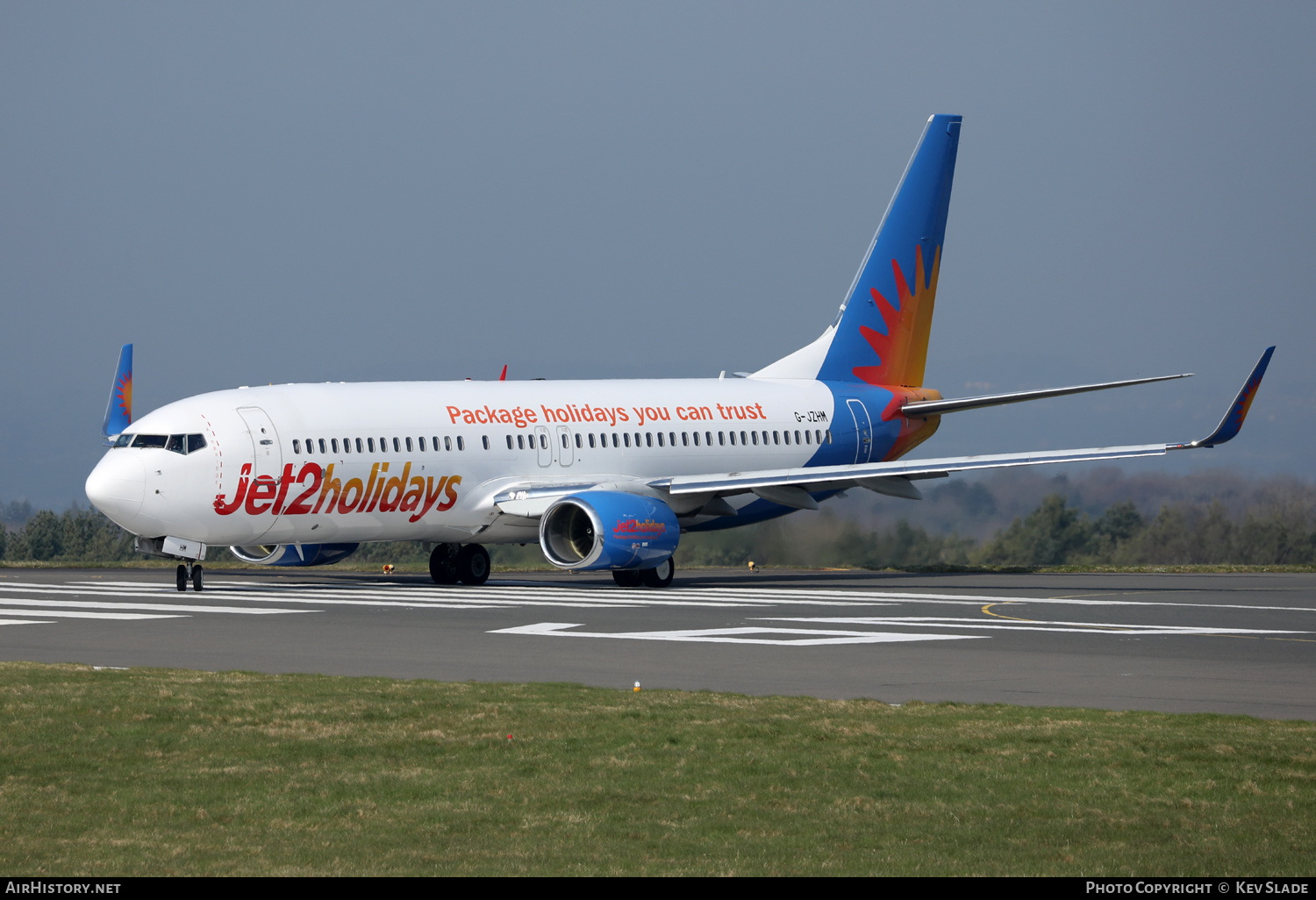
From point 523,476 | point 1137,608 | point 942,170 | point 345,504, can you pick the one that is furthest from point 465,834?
point 942,170

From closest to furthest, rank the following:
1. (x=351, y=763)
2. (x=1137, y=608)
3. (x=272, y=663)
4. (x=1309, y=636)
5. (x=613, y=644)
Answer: (x=351, y=763) < (x=272, y=663) < (x=613, y=644) < (x=1309, y=636) < (x=1137, y=608)

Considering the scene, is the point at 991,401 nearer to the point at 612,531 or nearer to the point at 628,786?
the point at 612,531

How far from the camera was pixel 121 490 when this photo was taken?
29922mm

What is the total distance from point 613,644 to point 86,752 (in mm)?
9107

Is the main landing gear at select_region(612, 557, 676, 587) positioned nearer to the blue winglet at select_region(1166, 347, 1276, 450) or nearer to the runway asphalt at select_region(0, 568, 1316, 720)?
the runway asphalt at select_region(0, 568, 1316, 720)

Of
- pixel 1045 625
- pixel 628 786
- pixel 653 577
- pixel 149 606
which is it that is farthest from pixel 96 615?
pixel 628 786

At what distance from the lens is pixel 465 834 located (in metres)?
9.55

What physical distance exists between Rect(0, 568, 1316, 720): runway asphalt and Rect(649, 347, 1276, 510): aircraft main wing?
7.28 ft

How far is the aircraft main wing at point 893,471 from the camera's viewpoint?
3294 cm

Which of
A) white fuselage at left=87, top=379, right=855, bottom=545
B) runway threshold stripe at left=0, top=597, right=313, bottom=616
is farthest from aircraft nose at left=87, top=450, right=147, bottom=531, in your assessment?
runway threshold stripe at left=0, top=597, right=313, bottom=616

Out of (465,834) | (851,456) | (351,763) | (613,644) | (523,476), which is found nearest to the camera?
(465,834)

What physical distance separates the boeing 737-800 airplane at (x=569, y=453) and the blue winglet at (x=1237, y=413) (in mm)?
47

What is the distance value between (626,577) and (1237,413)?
12.8m

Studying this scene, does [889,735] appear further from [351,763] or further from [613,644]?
[613,644]
